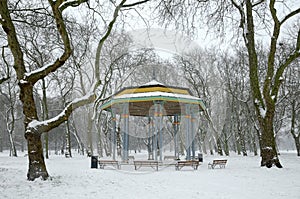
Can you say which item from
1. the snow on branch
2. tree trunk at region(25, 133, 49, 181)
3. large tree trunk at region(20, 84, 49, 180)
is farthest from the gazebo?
tree trunk at region(25, 133, 49, 181)

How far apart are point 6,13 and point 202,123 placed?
3020 centimetres

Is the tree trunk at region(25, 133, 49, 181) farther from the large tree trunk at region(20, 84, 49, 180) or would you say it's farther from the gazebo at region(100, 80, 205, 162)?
the gazebo at region(100, 80, 205, 162)

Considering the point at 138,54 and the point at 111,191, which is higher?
the point at 138,54

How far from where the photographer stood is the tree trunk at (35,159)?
10047 mm

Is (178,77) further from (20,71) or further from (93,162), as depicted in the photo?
(20,71)

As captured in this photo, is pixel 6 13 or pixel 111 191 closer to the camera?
pixel 111 191

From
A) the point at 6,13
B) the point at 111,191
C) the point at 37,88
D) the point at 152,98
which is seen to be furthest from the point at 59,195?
the point at 37,88

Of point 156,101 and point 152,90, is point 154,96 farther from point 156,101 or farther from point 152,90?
point 152,90

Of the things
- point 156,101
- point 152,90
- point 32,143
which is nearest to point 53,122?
point 32,143

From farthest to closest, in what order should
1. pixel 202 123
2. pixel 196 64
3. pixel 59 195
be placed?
pixel 202 123 → pixel 196 64 → pixel 59 195

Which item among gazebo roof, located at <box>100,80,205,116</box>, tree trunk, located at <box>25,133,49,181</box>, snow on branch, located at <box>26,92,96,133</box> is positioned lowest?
tree trunk, located at <box>25,133,49,181</box>

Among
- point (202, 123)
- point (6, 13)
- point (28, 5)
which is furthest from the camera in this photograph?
point (202, 123)

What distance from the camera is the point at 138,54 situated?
88.9 ft

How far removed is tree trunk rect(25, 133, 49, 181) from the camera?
1005 cm
